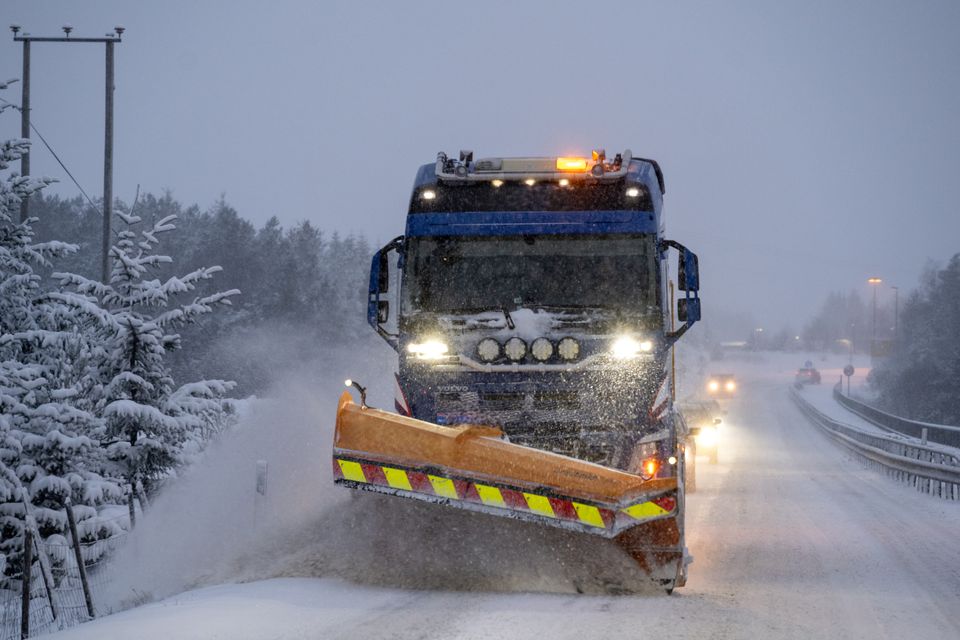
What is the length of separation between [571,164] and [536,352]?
189cm

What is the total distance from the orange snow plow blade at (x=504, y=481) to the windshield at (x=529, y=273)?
1.63m

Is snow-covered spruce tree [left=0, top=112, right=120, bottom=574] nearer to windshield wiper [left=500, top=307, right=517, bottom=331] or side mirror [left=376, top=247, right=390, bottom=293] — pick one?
side mirror [left=376, top=247, right=390, bottom=293]

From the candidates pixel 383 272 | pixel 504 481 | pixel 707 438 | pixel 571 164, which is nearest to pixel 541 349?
pixel 504 481

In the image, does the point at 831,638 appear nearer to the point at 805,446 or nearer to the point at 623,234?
the point at 623,234

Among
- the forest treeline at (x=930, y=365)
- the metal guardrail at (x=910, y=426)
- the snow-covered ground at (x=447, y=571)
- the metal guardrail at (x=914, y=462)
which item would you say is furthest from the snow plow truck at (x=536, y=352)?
the forest treeline at (x=930, y=365)

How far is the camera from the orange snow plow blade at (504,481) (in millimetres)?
7465

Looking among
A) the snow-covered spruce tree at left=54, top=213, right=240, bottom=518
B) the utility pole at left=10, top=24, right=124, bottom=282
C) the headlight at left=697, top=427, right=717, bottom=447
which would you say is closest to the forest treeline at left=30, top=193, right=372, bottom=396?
the headlight at left=697, top=427, right=717, bottom=447

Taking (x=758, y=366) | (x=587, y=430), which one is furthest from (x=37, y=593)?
(x=758, y=366)

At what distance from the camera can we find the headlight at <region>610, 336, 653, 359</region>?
8820 mm

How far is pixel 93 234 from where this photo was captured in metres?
84.8

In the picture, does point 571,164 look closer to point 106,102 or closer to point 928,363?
point 106,102

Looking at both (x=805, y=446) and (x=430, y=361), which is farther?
(x=805, y=446)

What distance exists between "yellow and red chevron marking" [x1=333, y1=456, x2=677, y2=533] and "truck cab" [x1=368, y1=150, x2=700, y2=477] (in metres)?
1.02

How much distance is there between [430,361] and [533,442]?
1.12m
